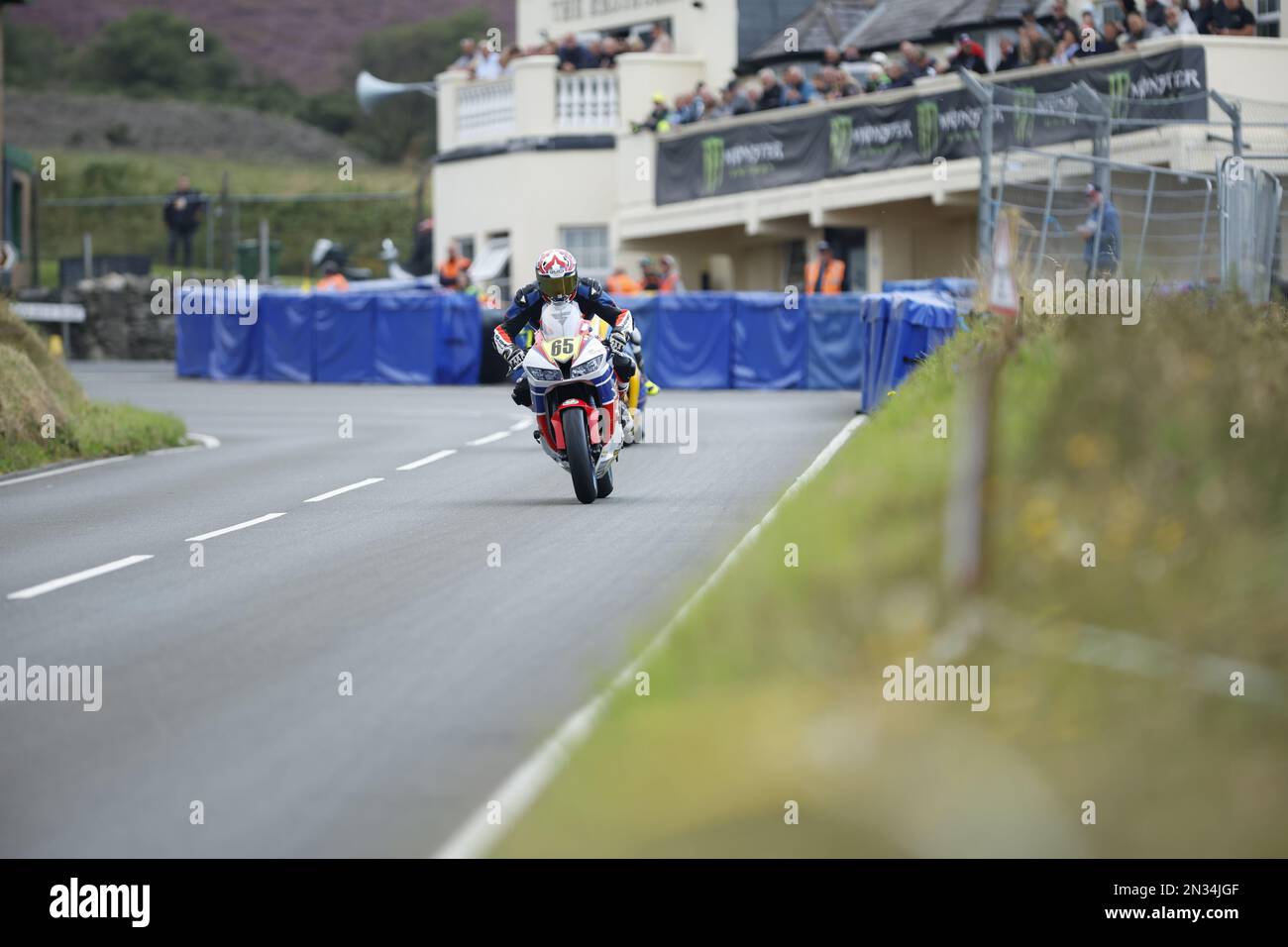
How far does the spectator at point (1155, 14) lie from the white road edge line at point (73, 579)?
18.9 meters

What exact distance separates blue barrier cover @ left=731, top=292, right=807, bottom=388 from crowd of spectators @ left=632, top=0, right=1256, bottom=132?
13.1ft

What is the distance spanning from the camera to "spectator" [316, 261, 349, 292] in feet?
126

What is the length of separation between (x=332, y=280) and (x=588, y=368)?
25.3m

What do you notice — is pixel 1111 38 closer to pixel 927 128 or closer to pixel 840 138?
pixel 927 128

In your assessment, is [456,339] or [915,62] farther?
[456,339]

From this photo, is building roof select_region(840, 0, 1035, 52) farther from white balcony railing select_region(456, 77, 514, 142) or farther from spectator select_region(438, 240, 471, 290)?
spectator select_region(438, 240, 471, 290)

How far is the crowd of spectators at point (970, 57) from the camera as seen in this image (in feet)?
91.1

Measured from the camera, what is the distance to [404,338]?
35.6 m

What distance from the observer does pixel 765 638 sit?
659 cm

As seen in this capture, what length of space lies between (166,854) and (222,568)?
6034mm

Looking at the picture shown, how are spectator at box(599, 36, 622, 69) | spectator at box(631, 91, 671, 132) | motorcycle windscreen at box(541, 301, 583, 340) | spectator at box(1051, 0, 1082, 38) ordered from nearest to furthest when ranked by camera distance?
motorcycle windscreen at box(541, 301, 583, 340) → spectator at box(1051, 0, 1082, 38) → spectator at box(631, 91, 671, 132) → spectator at box(599, 36, 622, 69)

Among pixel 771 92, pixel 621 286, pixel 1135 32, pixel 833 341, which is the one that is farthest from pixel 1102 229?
pixel 771 92

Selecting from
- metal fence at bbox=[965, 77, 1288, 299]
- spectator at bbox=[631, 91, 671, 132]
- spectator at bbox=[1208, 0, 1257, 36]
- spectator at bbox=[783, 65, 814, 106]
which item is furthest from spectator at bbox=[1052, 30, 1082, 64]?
spectator at bbox=[631, 91, 671, 132]
